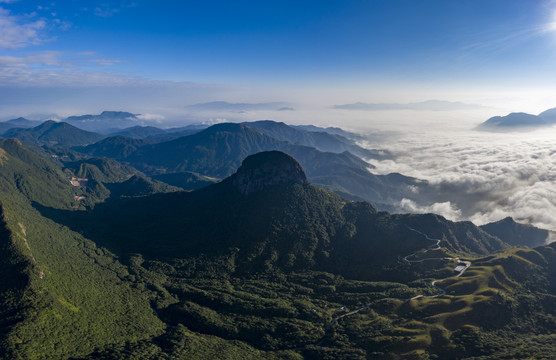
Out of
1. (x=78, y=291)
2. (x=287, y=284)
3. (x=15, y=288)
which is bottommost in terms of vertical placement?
(x=287, y=284)

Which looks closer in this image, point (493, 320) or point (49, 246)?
point (493, 320)

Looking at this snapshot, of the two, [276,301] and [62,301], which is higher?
[62,301]

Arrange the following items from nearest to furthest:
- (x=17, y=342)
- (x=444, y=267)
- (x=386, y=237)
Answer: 1. (x=17, y=342)
2. (x=444, y=267)
3. (x=386, y=237)

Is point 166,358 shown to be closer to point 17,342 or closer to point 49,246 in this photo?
point 17,342

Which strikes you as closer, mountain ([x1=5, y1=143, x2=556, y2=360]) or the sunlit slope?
the sunlit slope

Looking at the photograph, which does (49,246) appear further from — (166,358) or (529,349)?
(529,349)

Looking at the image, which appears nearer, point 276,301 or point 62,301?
point 62,301

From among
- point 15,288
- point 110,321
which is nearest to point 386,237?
point 110,321

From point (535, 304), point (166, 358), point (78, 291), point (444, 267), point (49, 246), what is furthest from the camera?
point (49, 246)

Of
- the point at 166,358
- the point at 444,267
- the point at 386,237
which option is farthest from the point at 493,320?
the point at 166,358

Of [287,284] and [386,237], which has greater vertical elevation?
[386,237]

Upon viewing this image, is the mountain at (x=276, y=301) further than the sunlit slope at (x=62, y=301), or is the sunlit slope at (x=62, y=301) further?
the mountain at (x=276, y=301)
